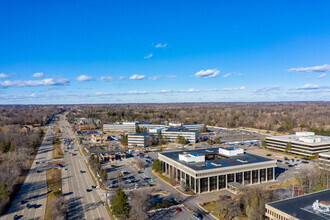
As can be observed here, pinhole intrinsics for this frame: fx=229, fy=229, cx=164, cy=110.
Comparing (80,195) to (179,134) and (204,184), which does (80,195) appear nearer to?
(204,184)

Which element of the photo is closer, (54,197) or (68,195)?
(54,197)

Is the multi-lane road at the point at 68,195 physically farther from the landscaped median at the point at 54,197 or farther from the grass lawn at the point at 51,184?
the landscaped median at the point at 54,197

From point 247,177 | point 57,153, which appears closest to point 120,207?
point 247,177

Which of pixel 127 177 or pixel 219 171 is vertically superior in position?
pixel 219 171

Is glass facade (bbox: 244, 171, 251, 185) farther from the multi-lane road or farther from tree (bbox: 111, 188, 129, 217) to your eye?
the multi-lane road

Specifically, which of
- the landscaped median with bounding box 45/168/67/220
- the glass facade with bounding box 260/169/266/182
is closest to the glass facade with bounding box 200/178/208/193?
the glass facade with bounding box 260/169/266/182

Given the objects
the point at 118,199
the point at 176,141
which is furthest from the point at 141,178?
the point at 176,141

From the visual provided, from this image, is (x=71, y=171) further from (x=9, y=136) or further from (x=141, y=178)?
(x=9, y=136)
